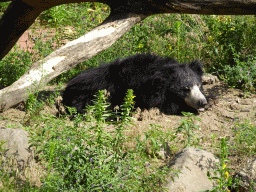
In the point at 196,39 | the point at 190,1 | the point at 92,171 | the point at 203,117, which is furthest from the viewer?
the point at 196,39

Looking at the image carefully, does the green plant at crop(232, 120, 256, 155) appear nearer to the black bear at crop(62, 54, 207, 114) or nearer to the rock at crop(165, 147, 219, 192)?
the rock at crop(165, 147, 219, 192)

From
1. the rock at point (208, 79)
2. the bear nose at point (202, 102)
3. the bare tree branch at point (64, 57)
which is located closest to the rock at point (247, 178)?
the bear nose at point (202, 102)

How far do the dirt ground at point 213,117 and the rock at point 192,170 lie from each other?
0.48 meters

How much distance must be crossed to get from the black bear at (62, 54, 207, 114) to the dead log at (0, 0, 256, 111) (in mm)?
652

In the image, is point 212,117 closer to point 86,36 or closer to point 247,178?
point 247,178

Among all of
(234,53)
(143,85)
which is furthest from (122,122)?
(234,53)

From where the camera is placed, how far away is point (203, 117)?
5188 millimetres

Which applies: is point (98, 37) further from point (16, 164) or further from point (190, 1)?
point (16, 164)

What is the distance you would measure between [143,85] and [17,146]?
8.17 feet

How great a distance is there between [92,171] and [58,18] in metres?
5.86

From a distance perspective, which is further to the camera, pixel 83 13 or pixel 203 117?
pixel 83 13

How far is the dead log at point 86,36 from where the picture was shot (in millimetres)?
4395

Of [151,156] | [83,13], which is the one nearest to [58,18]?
[83,13]

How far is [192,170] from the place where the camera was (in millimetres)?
3176
